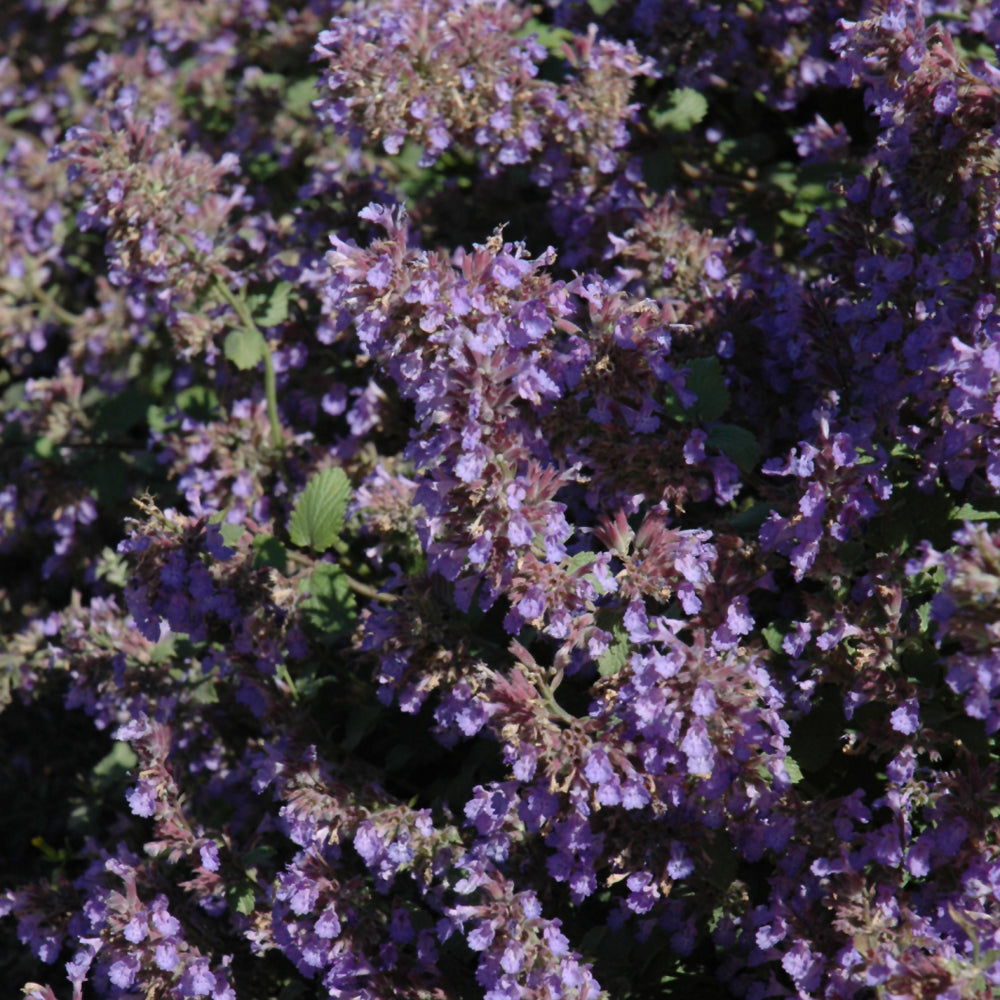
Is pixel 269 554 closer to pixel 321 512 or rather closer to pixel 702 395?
pixel 321 512

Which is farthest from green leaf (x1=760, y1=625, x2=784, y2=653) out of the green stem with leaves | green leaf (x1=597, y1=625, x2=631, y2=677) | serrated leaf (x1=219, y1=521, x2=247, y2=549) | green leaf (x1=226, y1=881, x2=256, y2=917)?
the green stem with leaves

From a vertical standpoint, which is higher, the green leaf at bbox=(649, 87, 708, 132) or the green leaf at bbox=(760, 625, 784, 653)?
the green leaf at bbox=(649, 87, 708, 132)

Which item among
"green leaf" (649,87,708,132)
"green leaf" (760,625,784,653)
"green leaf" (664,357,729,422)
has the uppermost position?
"green leaf" (649,87,708,132)

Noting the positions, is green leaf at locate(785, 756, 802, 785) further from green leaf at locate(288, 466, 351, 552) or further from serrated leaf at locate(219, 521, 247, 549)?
serrated leaf at locate(219, 521, 247, 549)

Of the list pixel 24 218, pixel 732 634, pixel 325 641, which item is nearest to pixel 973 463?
pixel 732 634

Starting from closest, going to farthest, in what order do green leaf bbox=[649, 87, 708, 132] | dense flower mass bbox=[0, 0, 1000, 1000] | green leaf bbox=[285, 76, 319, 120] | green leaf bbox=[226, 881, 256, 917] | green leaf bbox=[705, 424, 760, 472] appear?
dense flower mass bbox=[0, 0, 1000, 1000] < green leaf bbox=[705, 424, 760, 472] < green leaf bbox=[226, 881, 256, 917] < green leaf bbox=[649, 87, 708, 132] < green leaf bbox=[285, 76, 319, 120]

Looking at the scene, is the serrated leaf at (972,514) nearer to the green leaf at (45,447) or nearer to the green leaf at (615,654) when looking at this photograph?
the green leaf at (615,654)
